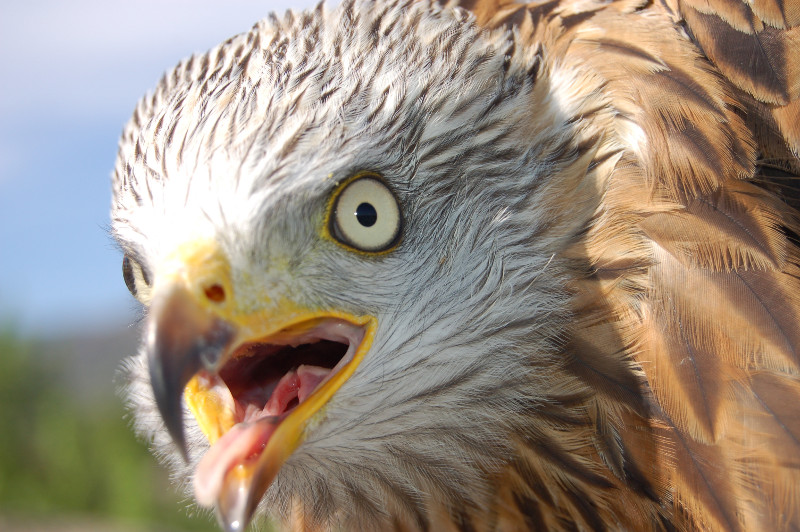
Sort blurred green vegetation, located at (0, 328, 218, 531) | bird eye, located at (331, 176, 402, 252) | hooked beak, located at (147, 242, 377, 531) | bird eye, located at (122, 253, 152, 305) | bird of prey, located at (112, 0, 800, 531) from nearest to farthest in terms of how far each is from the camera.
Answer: hooked beak, located at (147, 242, 377, 531), bird of prey, located at (112, 0, 800, 531), bird eye, located at (331, 176, 402, 252), bird eye, located at (122, 253, 152, 305), blurred green vegetation, located at (0, 328, 218, 531)

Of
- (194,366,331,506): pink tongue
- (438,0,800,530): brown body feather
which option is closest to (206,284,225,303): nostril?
(194,366,331,506): pink tongue

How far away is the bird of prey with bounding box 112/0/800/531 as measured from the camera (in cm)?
176

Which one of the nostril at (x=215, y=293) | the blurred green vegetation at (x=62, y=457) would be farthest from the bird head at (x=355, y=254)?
the blurred green vegetation at (x=62, y=457)

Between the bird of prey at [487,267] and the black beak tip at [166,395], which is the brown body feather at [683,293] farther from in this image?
the black beak tip at [166,395]

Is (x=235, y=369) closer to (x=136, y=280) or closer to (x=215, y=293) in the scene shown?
(x=215, y=293)

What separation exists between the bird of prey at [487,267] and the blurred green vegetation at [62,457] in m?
11.3

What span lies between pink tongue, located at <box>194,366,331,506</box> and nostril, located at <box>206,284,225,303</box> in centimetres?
30

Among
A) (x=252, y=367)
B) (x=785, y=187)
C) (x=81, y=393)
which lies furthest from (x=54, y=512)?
(x=785, y=187)

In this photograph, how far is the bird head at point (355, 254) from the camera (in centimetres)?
174

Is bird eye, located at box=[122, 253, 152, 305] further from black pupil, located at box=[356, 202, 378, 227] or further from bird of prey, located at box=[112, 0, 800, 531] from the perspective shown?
black pupil, located at box=[356, 202, 378, 227]

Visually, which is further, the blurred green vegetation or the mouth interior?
the blurred green vegetation

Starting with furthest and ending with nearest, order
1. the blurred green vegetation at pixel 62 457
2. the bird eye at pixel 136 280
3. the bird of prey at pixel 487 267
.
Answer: the blurred green vegetation at pixel 62 457 → the bird eye at pixel 136 280 → the bird of prey at pixel 487 267

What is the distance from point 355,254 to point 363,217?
9 cm

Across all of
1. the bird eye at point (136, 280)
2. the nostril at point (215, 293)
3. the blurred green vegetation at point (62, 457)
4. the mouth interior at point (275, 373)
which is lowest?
the blurred green vegetation at point (62, 457)
